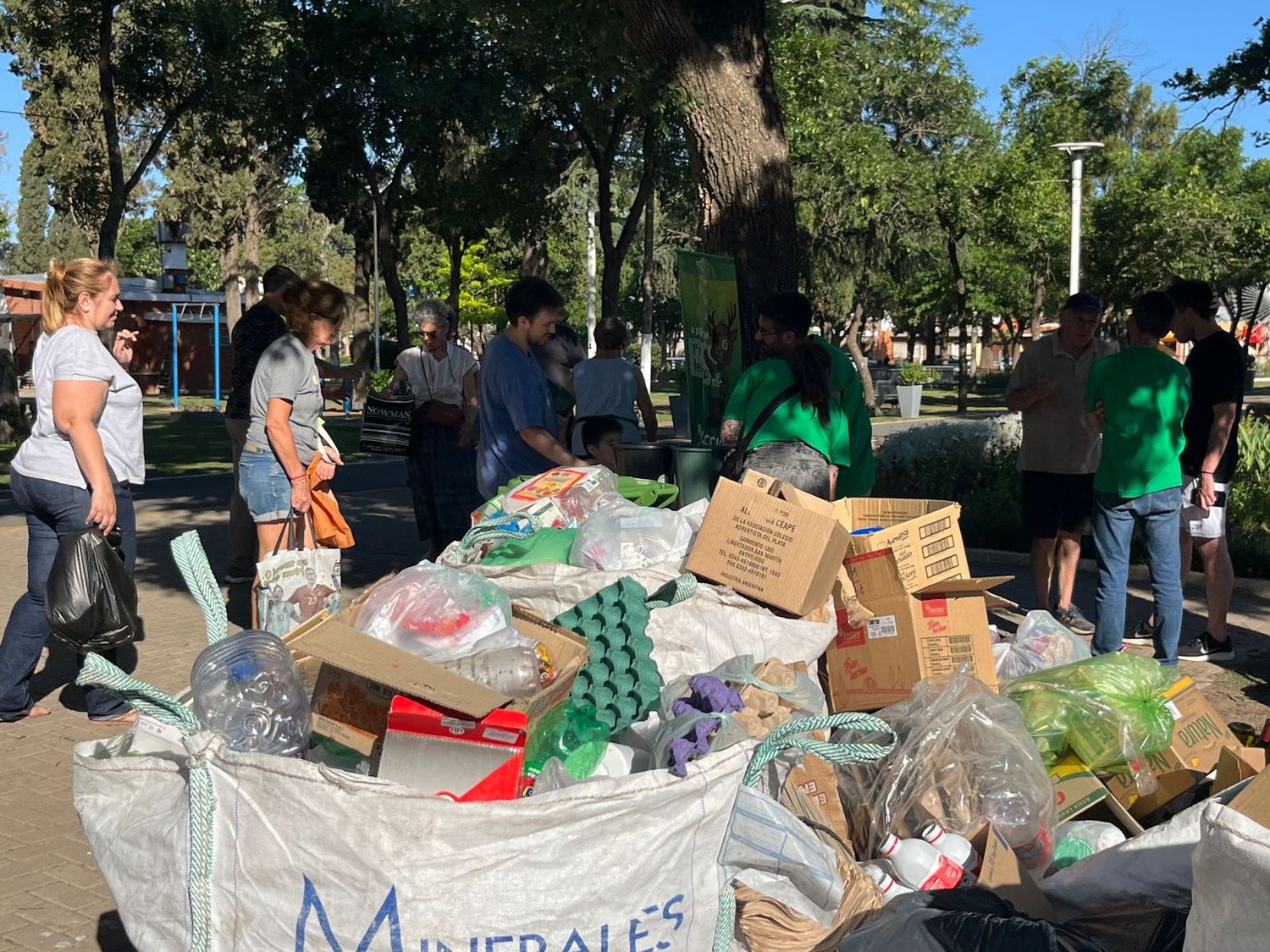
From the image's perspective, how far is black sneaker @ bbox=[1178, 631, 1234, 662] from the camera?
6.50 meters

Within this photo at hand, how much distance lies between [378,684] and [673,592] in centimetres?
91

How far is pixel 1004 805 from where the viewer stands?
3.44 metres

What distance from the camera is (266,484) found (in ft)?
20.3

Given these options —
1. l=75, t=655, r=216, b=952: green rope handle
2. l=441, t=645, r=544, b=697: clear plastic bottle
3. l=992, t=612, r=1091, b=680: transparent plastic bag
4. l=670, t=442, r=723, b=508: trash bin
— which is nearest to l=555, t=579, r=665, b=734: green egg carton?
l=441, t=645, r=544, b=697: clear plastic bottle

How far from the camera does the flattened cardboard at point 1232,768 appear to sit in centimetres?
383

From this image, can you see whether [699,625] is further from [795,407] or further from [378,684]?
[795,407]

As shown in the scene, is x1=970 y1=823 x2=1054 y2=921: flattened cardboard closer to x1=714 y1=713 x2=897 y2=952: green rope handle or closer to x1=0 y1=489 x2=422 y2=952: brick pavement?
x1=714 y1=713 x2=897 y2=952: green rope handle

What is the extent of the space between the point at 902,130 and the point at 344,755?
32589 mm

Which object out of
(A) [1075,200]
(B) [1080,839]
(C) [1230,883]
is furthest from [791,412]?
(A) [1075,200]

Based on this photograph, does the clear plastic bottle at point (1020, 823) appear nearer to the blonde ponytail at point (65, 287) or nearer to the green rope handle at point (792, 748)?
the green rope handle at point (792, 748)

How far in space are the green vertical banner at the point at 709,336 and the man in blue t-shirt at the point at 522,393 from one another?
1692mm

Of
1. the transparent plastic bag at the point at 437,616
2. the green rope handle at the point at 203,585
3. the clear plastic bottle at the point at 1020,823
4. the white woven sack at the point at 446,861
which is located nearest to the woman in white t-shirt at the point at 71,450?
the transparent plastic bag at the point at 437,616

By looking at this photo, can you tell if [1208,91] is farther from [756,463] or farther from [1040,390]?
[756,463]

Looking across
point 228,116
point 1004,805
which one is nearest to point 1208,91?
point 1004,805
